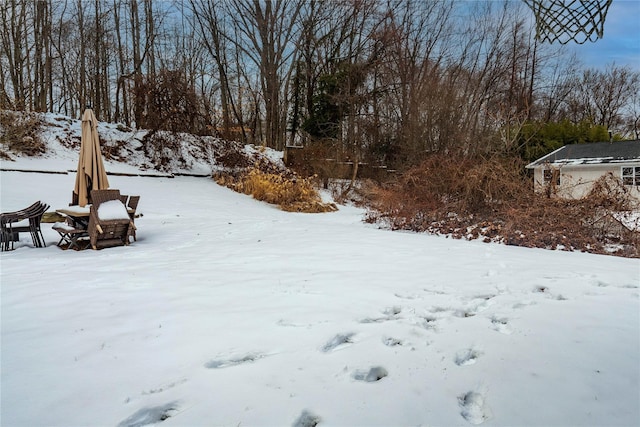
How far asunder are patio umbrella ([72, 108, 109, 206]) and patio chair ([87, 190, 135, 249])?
0.46 meters

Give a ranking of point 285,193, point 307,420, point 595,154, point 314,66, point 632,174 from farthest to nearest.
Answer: point 314,66 < point 595,154 < point 632,174 < point 285,193 < point 307,420

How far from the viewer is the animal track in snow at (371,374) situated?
82.4 inches

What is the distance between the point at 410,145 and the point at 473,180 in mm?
9330

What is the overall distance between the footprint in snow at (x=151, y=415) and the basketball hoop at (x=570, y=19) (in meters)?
3.24

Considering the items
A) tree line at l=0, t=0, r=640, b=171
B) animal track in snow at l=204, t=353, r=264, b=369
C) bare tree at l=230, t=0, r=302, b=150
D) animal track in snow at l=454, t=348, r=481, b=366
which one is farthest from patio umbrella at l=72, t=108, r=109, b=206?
bare tree at l=230, t=0, r=302, b=150

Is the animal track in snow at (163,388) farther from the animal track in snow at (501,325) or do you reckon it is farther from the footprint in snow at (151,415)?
the animal track in snow at (501,325)

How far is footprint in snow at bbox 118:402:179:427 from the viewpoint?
1739 mm

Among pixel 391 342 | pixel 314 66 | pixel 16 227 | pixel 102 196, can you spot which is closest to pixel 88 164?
pixel 102 196

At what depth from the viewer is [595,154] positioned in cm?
1697

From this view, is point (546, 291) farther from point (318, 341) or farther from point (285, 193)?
point (285, 193)

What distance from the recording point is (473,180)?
299 inches

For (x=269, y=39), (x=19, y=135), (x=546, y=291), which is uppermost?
(x=269, y=39)

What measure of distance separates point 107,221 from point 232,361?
4422 mm

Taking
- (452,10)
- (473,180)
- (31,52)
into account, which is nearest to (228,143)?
(31,52)
